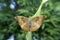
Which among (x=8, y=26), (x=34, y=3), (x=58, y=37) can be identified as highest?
(x=34, y=3)

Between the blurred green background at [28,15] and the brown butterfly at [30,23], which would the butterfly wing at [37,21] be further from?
the blurred green background at [28,15]

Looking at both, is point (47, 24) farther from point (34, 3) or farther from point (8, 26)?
point (8, 26)

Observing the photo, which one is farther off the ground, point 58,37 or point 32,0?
point 32,0

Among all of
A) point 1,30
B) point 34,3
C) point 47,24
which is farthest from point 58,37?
point 1,30

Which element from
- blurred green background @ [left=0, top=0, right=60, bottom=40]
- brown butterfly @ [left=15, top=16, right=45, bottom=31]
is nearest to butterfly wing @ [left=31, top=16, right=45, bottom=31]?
brown butterfly @ [left=15, top=16, right=45, bottom=31]

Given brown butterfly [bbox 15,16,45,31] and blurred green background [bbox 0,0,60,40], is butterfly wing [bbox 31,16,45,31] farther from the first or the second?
blurred green background [bbox 0,0,60,40]

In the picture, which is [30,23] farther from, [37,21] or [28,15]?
[28,15]

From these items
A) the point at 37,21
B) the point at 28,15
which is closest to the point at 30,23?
the point at 37,21

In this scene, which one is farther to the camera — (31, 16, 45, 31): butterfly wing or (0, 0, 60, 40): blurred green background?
(0, 0, 60, 40): blurred green background
